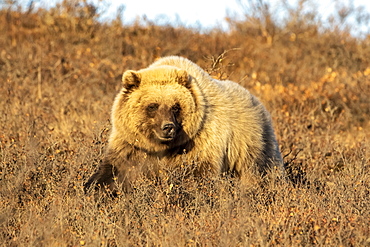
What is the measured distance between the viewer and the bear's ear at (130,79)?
17.1 ft

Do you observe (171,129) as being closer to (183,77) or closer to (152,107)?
(152,107)

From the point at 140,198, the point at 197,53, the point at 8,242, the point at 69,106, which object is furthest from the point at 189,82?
the point at 197,53

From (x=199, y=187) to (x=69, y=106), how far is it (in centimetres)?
434

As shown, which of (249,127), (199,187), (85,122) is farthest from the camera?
(85,122)

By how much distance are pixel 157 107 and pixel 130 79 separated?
39 cm

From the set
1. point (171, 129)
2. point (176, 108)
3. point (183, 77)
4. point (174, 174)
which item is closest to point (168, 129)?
point (171, 129)

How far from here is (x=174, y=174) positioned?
15.7 feet

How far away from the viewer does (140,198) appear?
14.6 feet

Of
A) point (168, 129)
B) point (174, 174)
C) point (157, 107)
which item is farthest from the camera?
point (157, 107)

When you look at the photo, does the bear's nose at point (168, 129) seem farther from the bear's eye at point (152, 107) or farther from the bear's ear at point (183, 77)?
the bear's ear at point (183, 77)

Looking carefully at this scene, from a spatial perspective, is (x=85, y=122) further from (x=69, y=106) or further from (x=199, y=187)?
(x=199, y=187)

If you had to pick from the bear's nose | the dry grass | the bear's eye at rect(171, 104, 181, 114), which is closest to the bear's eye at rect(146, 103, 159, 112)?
the bear's eye at rect(171, 104, 181, 114)

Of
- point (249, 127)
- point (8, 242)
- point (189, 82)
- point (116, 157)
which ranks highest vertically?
point (189, 82)

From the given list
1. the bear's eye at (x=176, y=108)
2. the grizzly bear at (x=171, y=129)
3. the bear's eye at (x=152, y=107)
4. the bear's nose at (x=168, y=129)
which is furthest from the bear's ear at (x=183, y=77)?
the bear's nose at (x=168, y=129)
